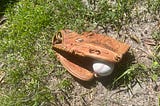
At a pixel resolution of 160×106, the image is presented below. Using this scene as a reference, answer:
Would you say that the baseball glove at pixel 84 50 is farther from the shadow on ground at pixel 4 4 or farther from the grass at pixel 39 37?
the shadow on ground at pixel 4 4

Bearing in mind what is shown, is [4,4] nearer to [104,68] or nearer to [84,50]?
[84,50]

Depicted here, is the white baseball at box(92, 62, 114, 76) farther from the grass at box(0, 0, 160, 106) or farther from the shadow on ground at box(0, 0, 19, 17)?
the shadow on ground at box(0, 0, 19, 17)

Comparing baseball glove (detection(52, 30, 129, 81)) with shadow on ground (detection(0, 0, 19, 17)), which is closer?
baseball glove (detection(52, 30, 129, 81))

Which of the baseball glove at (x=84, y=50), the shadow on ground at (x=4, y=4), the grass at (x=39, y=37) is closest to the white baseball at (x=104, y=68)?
the baseball glove at (x=84, y=50)

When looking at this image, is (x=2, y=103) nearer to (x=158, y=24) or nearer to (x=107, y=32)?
(x=107, y=32)

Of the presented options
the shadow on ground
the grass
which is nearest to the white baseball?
the grass

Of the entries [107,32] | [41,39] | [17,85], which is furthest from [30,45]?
[107,32]

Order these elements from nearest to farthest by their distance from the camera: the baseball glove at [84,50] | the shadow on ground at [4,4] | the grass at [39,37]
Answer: the baseball glove at [84,50]
the grass at [39,37]
the shadow on ground at [4,4]
